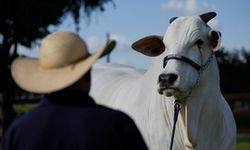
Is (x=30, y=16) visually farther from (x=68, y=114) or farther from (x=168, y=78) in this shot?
(x=68, y=114)

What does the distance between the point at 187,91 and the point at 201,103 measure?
43cm

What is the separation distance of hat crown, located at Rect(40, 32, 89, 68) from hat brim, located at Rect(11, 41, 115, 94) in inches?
1.0

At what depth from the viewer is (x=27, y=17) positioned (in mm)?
21469

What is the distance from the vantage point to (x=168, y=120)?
240 inches

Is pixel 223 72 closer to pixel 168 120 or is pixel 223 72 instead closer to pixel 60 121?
pixel 168 120

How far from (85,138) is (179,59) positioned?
281 cm

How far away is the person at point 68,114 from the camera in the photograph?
2861mm

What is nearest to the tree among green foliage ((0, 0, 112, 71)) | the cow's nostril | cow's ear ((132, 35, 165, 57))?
green foliage ((0, 0, 112, 71))

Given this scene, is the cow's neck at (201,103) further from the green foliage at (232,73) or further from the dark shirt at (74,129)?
the green foliage at (232,73)

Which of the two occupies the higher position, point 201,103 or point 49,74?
point 49,74

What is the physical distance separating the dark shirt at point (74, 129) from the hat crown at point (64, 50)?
0.14 m

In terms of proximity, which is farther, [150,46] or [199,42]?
[150,46]

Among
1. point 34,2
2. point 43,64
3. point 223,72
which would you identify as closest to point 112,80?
point 43,64

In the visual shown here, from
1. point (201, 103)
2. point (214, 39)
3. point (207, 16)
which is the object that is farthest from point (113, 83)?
point (214, 39)
